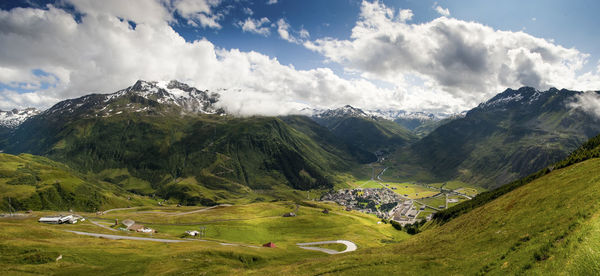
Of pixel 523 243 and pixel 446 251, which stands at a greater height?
pixel 523 243

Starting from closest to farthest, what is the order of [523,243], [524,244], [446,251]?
[524,244] < [523,243] < [446,251]

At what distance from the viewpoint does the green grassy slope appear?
Result: 20.6 metres

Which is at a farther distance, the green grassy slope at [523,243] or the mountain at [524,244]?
the green grassy slope at [523,243]

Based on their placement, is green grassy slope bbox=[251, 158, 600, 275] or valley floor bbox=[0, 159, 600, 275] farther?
valley floor bbox=[0, 159, 600, 275]

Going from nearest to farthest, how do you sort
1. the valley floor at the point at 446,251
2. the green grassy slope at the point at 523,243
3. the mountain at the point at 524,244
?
the mountain at the point at 524,244 < the green grassy slope at the point at 523,243 < the valley floor at the point at 446,251

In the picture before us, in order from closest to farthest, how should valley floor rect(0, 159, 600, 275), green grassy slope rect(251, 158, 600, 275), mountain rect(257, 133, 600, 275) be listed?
mountain rect(257, 133, 600, 275), green grassy slope rect(251, 158, 600, 275), valley floor rect(0, 159, 600, 275)

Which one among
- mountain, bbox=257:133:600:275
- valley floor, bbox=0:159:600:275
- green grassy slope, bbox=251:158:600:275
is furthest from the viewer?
valley floor, bbox=0:159:600:275

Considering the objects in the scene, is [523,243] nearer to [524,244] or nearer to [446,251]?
→ [524,244]

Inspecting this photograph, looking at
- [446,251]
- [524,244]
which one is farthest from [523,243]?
[446,251]

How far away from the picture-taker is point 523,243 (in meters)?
28.5

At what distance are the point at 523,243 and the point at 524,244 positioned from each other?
1.88 feet

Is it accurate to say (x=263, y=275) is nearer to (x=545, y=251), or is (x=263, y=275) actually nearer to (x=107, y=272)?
(x=107, y=272)

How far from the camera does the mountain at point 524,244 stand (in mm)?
20188

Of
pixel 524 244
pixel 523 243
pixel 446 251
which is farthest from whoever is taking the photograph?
pixel 446 251
